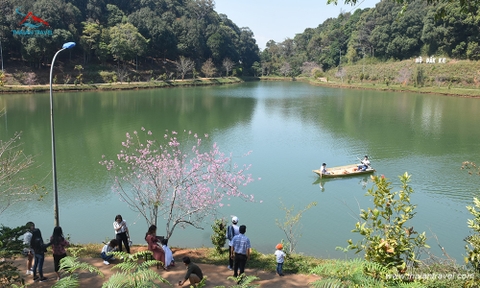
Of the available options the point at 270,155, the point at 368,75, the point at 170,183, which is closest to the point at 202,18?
the point at 368,75

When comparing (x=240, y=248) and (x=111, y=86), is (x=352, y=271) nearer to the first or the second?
(x=240, y=248)

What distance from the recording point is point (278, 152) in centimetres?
2100

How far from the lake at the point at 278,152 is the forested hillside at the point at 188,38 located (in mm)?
12214

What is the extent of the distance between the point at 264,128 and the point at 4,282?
23.8 metres

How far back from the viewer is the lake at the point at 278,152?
11633 millimetres

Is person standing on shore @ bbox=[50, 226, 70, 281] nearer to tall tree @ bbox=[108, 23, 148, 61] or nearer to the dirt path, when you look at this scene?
the dirt path

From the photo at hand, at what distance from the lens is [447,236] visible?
36.9 ft

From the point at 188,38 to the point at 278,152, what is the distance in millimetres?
49453

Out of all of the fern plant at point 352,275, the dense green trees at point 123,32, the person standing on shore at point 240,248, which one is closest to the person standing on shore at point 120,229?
the person standing on shore at point 240,248

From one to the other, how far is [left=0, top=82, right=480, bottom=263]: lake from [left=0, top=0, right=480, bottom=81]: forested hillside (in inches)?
481

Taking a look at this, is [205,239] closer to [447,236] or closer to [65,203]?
[65,203]

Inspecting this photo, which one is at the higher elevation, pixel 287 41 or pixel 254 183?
pixel 287 41

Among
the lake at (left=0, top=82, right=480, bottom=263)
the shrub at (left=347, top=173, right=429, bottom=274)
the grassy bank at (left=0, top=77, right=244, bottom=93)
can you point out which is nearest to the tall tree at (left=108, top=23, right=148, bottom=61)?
the grassy bank at (left=0, top=77, right=244, bottom=93)

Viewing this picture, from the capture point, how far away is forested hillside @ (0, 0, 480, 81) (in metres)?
47.4
